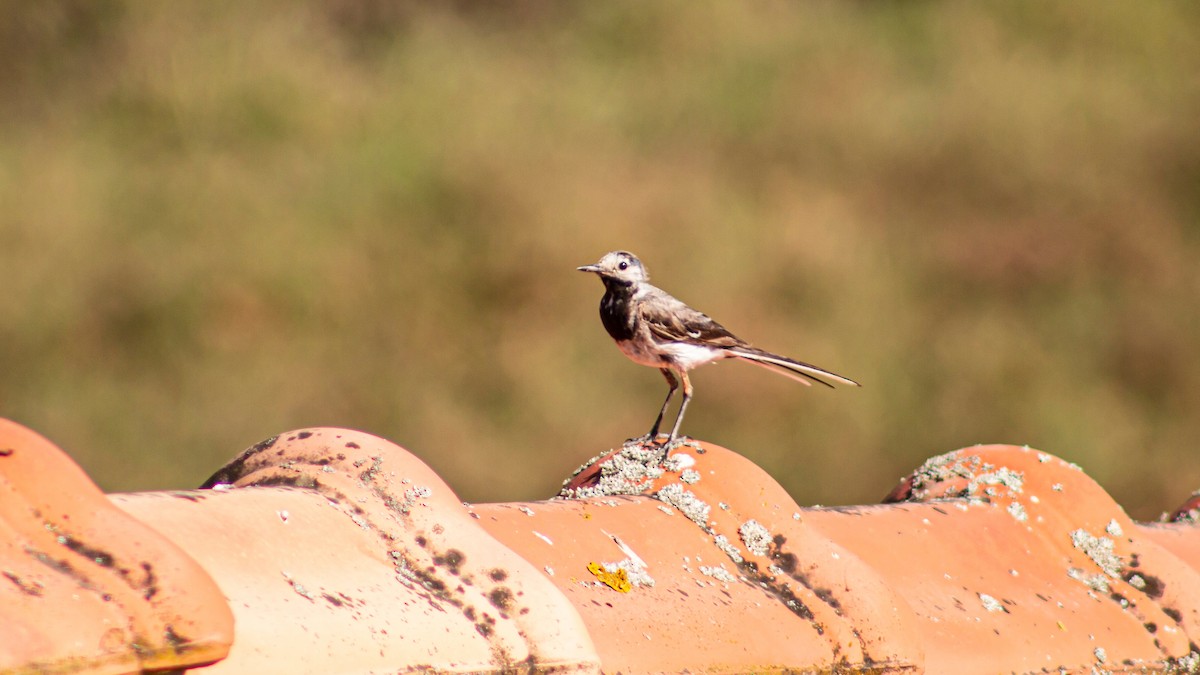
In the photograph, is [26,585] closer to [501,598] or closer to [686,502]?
[501,598]

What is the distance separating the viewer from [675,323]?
5.07 metres

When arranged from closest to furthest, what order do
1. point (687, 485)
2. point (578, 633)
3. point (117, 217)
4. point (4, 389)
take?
1. point (578, 633)
2. point (687, 485)
3. point (4, 389)
4. point (117, 217)

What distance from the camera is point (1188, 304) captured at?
17016 mm

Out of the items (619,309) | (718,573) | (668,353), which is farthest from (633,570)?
(619,309)

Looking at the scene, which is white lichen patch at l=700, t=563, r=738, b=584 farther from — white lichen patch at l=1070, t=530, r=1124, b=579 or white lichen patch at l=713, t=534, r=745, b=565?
white lichen patch at l=1070, t=530, r=1124, b=579

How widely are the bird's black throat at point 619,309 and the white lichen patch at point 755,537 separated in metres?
2.00

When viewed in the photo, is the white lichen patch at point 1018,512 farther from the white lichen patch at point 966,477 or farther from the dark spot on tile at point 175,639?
the dark spot on tile at point 175,639

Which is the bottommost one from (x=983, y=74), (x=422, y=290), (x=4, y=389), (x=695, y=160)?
(x=4, y=389)

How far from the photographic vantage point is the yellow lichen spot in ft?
8.35

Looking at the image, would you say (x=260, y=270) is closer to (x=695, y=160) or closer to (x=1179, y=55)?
(x=695, y=160)

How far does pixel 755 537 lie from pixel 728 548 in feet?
0.27

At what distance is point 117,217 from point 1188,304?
13257mm

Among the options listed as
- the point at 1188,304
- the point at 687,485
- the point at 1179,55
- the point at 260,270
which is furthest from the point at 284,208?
the point at 687,485

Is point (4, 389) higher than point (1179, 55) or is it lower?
lower
